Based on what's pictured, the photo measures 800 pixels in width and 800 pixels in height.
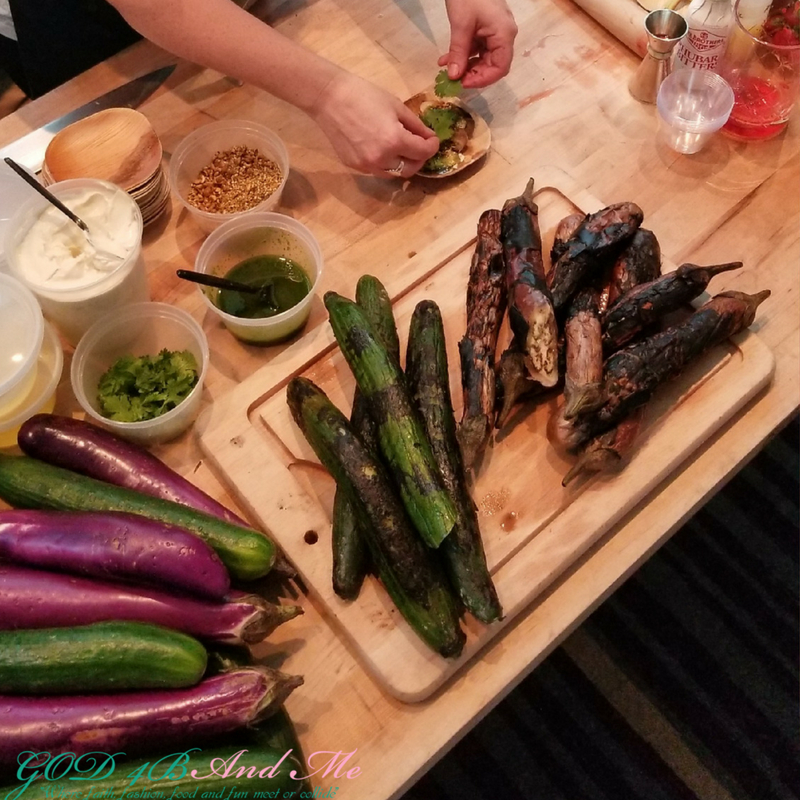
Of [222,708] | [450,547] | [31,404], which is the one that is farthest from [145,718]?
[31,404]

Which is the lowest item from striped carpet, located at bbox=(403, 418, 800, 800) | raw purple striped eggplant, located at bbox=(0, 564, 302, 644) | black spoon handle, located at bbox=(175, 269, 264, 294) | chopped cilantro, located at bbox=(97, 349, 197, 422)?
striped carpet, located at bbox=(403, 418, 800, 800)

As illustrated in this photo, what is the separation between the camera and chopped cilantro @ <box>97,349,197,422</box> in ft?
4.77

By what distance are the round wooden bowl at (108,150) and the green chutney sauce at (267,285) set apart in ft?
1.02

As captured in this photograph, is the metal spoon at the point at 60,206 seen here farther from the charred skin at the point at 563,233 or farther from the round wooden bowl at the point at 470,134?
the charred skin at the point at 563,233

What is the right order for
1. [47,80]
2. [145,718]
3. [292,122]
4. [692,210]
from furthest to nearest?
[47,80]
[292,122]
[692,210]
[145,718]

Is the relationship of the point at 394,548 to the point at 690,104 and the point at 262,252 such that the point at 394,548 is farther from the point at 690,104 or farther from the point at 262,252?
the point at 690,104

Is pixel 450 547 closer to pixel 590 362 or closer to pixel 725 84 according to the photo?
pixel 590 362

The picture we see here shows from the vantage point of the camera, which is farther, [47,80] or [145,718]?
[47,80]

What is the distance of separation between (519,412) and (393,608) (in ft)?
1.53

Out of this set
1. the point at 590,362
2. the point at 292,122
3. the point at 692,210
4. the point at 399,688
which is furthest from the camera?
the point at 292,122

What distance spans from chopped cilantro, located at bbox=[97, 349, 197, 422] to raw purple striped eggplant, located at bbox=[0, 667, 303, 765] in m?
0.56

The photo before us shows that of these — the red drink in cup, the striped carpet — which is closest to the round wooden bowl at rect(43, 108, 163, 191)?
the red drink in cup

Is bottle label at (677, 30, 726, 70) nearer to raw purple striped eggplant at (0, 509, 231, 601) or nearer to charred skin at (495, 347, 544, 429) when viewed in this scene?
charred skin at (495, 347, 544, 429)

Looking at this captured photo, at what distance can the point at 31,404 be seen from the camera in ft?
4.67
